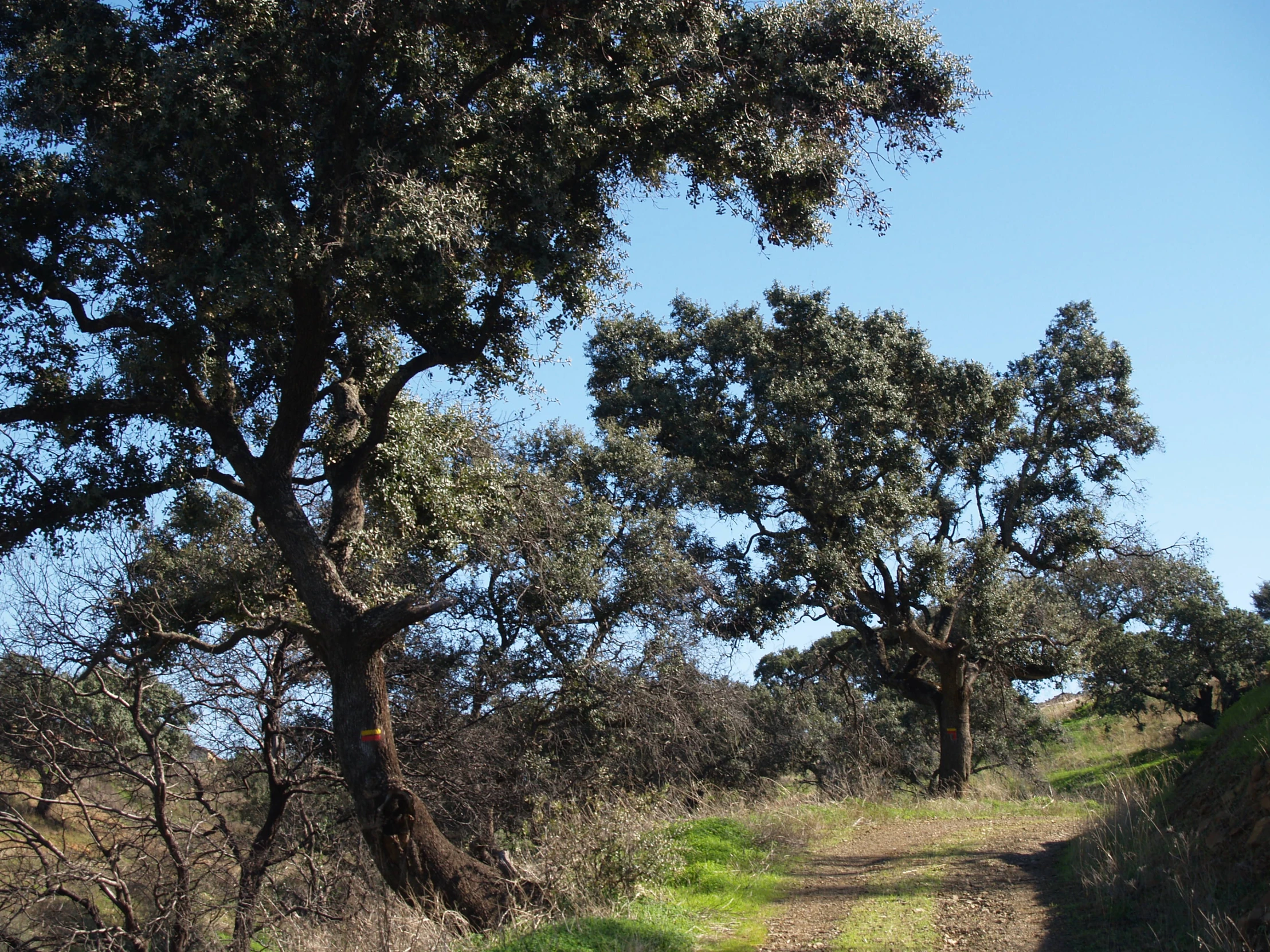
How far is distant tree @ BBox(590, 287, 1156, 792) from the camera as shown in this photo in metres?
16.7

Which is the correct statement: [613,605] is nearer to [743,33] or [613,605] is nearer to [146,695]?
[146,695]

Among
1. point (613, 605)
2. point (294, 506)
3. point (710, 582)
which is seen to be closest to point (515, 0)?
point (294, 506)

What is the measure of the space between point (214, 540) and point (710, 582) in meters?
8.80

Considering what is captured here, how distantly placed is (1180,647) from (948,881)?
80.2ft

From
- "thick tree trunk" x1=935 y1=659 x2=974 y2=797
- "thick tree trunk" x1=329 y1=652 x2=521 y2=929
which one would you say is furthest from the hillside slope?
Answer: "thick tree trunk" x1=935 y1=659 x2=974 y2=797

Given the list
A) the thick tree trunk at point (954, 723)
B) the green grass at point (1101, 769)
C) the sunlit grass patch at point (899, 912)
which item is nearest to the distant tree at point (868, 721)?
the thick tree trunk at point (954, 723)

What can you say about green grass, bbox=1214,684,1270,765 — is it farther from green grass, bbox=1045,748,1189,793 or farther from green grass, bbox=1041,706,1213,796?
green grass, bbox=1041,706,1213,796

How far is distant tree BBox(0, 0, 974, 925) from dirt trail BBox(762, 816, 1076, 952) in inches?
105

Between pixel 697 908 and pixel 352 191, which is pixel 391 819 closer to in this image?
pixel 697 908

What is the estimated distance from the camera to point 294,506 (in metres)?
8.17

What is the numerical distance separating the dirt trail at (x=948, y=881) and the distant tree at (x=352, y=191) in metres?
2.67

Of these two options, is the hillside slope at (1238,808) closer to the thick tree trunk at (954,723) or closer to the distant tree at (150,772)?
the distant tree at (150,772)

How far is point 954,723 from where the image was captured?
1836cm

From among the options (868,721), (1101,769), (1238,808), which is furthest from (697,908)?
(1101,769)
